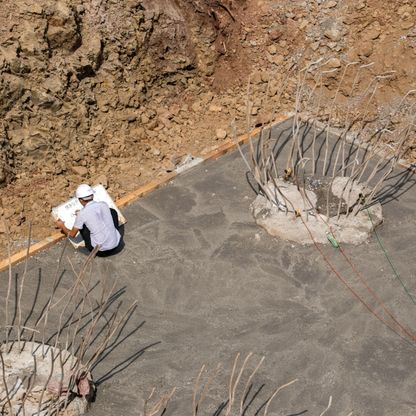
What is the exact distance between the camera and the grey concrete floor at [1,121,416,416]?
250 inches

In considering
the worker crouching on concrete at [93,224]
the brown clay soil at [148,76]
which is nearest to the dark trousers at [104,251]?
the worker crouching on concrete at [93,224]

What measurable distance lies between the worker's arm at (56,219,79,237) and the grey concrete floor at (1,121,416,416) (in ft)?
0.94

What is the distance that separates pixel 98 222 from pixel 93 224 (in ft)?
0.19

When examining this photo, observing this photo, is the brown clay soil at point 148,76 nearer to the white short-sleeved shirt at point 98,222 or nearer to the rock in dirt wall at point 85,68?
the rock in dirt wall at point 85,68

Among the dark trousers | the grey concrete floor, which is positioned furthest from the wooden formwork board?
the dark trousers

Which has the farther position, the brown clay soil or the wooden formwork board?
the brown clay soil

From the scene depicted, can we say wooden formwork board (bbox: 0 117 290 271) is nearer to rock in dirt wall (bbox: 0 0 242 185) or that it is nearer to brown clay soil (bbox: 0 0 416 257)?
brown clay soil (bbox: 0 0 416 257)

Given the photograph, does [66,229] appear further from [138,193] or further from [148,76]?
[148,76]

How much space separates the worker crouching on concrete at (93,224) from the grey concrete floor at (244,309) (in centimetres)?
27

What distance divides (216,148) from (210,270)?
7.36 ft

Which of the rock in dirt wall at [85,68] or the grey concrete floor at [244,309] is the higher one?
the rock in dirt wall at [85,68]

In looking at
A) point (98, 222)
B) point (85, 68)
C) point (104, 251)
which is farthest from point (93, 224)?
point (85, 68)

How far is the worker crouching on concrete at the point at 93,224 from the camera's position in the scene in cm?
733

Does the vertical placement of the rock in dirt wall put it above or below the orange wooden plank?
above
